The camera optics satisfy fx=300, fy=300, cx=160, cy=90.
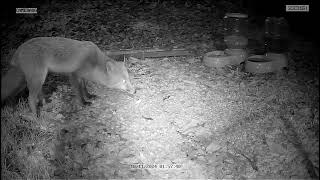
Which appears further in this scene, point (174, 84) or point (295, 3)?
point (295, 3)

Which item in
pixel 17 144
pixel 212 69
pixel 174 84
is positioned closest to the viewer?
pixel 17 144

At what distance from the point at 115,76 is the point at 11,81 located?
1.64 metres

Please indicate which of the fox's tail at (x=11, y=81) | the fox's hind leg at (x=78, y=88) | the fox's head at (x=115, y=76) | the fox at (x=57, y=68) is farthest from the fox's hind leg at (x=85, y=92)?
the fox's tail at (x=11, y=81)

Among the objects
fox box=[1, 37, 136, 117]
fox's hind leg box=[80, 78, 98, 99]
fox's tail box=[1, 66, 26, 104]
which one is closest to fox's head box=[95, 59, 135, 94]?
fox box=[1, 37, 136, 117]

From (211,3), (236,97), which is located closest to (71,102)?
(236,97)

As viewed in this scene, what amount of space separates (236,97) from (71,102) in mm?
2862

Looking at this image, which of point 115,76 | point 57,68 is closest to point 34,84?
point 57,68

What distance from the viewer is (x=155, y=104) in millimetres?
5078

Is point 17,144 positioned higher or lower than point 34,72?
lower

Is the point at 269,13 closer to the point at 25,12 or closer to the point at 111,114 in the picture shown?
the point at 111,114

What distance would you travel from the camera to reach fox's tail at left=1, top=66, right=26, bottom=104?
457cm

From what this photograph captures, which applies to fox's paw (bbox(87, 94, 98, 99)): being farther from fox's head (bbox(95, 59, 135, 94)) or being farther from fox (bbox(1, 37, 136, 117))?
fox's head (bbox(95, 59, 135, 94))

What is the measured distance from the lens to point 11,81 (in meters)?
4.68

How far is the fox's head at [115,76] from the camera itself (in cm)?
518
